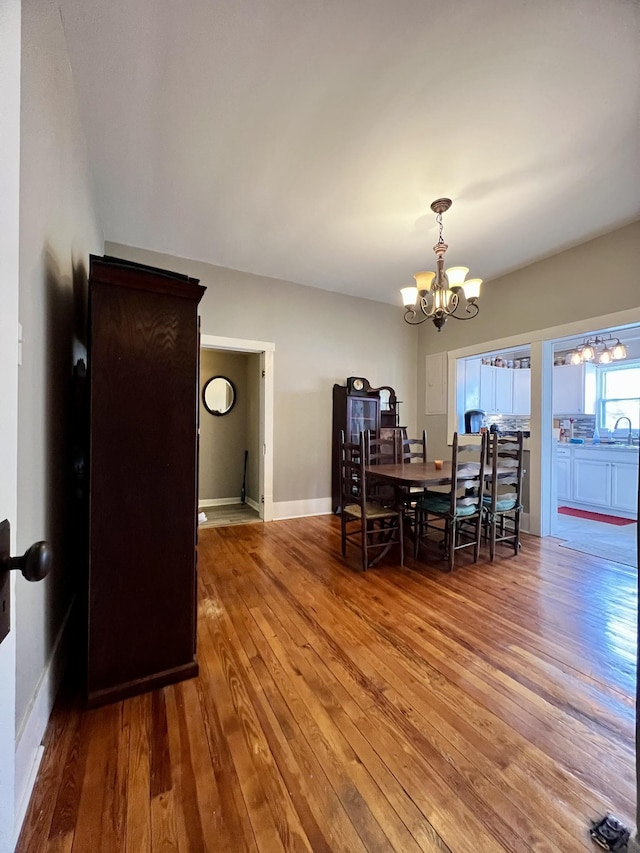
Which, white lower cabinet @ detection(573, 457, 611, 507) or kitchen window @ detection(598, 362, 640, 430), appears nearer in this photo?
white lower cabinet @ detection(573, 457, 611, 507)

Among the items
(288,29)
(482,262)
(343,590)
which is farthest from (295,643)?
(482,262)

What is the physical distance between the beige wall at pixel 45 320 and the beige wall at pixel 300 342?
2.12 m

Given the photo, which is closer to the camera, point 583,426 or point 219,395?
point 219,395

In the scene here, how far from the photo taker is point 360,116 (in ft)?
6.56

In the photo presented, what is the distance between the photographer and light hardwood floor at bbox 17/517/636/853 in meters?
1.03

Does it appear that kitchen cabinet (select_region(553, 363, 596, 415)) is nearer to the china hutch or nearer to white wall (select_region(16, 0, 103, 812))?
the china hutch

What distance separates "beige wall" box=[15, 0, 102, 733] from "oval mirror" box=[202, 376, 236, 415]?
3.08 metres

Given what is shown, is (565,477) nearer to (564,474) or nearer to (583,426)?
(564,474)

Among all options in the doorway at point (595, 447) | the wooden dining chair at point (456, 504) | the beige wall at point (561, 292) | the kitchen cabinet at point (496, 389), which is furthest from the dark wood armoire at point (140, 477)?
the kitchen cabinet at point (496, 389)

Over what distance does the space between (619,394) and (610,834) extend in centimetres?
620

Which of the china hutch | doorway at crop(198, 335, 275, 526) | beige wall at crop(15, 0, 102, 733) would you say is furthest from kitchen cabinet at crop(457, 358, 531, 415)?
beige wall at crop(15, 0, 102, 733)

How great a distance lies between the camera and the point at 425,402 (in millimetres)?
5289

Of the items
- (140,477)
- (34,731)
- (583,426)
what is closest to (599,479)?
(583,426)

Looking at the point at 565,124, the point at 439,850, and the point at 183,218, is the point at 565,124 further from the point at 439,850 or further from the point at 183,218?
the point at 439,850
